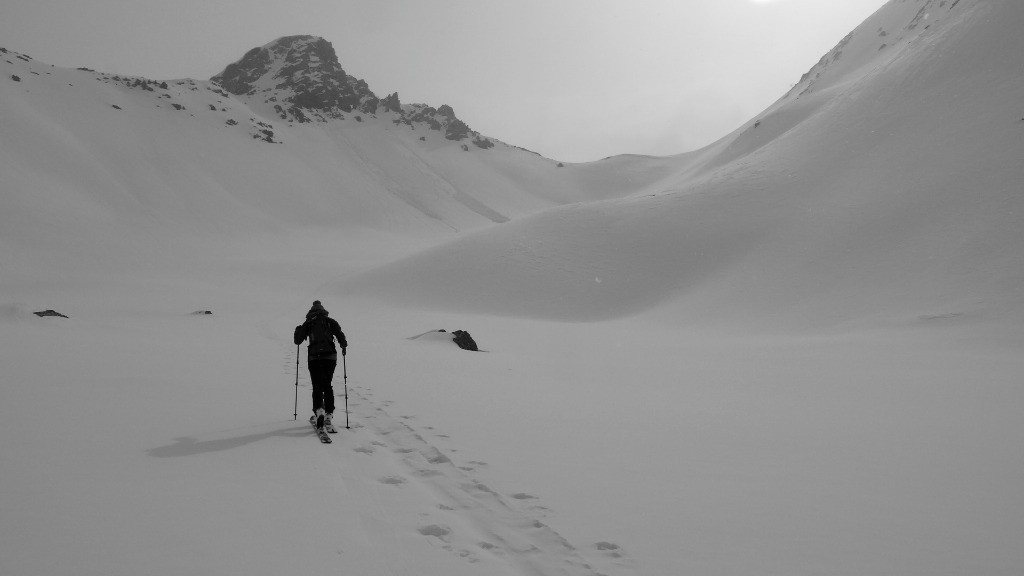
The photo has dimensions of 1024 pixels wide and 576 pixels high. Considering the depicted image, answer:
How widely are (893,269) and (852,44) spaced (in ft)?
393

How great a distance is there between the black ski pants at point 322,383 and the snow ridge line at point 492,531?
2016 mm

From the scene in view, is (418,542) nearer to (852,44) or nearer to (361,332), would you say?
(361,332)

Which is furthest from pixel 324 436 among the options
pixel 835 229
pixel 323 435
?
pixel 835 229

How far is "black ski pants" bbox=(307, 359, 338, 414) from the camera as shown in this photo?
8.42 metres

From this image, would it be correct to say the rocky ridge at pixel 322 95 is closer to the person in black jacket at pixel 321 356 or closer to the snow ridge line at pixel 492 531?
the person in black jacket at pixel 321 356

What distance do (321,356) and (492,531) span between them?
193 inches

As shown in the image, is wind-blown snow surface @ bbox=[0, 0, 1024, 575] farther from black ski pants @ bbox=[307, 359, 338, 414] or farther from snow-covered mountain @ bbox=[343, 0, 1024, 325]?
black ski pants @ bbox=[307, 359, 338, 414]

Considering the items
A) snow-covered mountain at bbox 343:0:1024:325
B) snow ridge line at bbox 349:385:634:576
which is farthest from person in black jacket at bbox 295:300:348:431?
snow-covered mountain at bbox 343:0:1024:325

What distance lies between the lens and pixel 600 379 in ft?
50.6


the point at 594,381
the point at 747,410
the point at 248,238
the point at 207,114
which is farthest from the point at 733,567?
the point at 207,114

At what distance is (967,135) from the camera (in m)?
42.4

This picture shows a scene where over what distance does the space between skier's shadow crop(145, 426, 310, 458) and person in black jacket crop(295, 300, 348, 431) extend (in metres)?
0.48

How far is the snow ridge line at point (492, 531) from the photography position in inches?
172

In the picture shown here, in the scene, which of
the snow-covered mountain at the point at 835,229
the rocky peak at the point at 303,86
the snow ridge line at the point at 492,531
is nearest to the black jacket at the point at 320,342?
the snow ridge line at the point at 492,531
